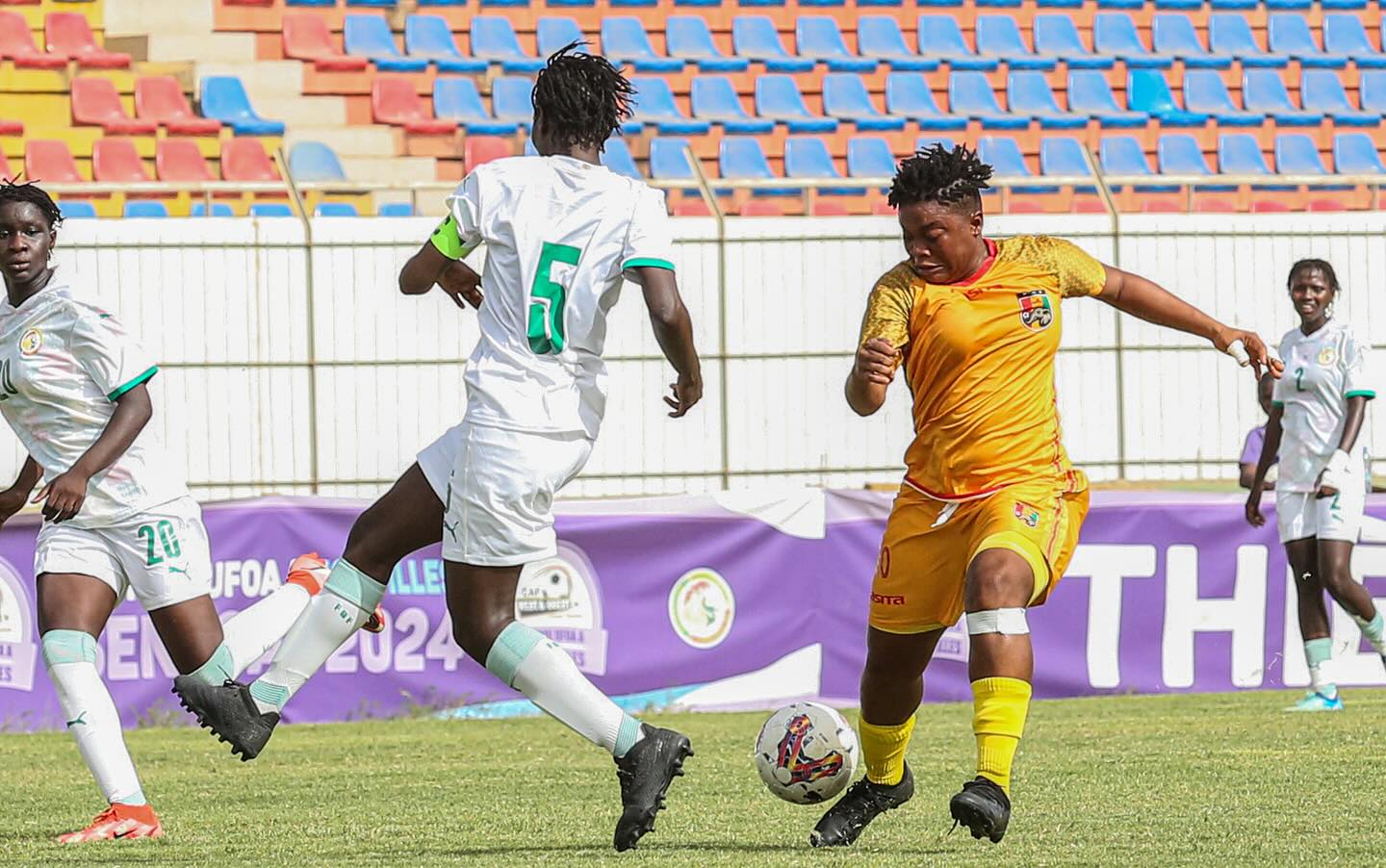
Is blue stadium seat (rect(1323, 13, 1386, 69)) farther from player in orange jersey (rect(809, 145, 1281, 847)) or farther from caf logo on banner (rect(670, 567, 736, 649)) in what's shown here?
player in orange jersey (rect(809, 145, 1281, 847))

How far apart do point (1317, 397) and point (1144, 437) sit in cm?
394

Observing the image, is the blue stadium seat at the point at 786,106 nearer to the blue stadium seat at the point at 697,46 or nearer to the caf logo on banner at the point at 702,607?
the blue stadium seat at the point at 697,46

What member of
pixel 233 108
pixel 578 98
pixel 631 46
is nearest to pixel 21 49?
pixel 233 108

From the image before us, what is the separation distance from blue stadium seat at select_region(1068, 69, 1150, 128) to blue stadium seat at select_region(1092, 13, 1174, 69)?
1.28 feet

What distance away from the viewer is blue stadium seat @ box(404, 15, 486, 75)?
68.0 ft

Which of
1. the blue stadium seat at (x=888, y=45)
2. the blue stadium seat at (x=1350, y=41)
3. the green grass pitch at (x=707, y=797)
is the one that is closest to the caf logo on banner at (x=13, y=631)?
the green grass pitch at (x=707, y=797)

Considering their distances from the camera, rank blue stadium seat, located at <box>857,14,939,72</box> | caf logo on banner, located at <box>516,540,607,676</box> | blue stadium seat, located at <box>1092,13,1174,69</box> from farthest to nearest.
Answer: blue stadium seat, located at <box>1092,13,1174,69</box> → blue stadium seat, located at <box>857,14,939,72</box> → caf logo on banner, located at <box>516,540,607,676</box>

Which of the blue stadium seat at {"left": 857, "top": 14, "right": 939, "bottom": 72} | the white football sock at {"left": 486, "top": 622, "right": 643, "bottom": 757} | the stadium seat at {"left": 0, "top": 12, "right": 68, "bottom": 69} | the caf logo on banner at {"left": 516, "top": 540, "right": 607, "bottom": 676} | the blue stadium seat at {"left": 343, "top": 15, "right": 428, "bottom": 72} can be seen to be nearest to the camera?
the white football sock at {"left": 486, "top": 622, "right": 643, "bottom": 757}

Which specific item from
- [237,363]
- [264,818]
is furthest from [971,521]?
[237,363]

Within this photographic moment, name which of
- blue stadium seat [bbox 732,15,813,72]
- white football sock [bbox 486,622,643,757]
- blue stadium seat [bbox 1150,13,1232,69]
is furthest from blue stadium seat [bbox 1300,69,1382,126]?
white football sock [bbox 486,622,643,757]

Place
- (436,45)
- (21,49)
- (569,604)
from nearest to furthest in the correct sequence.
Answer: (569,604) → (21,49) → (436,45)

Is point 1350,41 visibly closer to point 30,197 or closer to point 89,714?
point 30,197

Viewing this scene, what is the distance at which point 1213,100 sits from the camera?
869 inches

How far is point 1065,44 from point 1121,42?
0.65 meters
